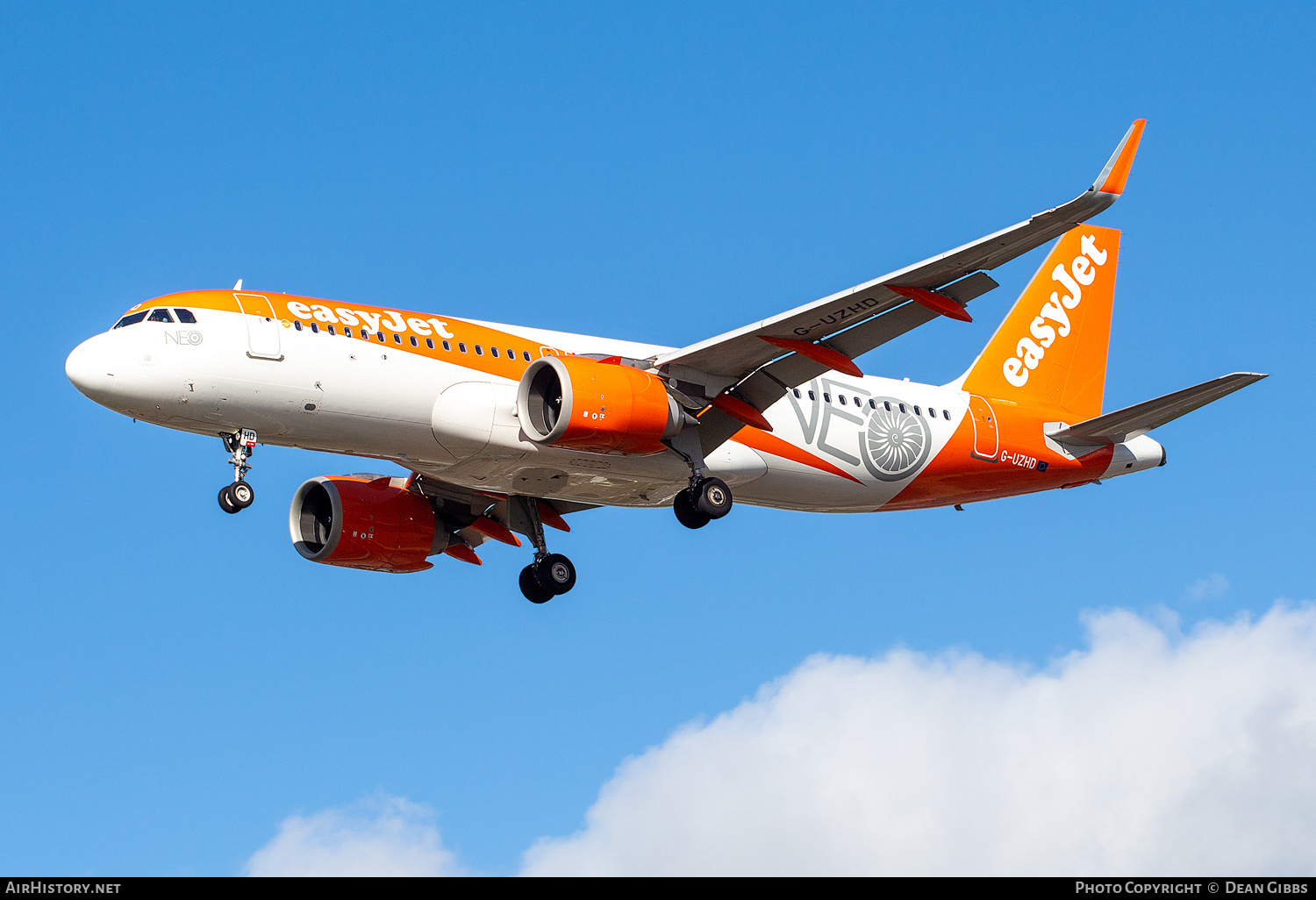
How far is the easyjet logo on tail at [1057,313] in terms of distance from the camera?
127ft

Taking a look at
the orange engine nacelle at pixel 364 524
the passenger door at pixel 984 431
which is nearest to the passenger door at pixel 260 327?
the orange engine nacelle at pixel 364 524

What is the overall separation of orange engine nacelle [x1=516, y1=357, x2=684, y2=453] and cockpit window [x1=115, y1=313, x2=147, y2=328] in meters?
6.93

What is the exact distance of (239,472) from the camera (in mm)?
28078

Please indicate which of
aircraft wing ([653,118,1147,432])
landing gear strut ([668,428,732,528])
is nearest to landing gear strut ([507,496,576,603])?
landing gear strut ([668,428,732,528])

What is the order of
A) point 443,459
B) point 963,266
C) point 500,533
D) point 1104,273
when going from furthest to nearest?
point 1104,273 < point 500,533 < point 443,459 < point 963,266

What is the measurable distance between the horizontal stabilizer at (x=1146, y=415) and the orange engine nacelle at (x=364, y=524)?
14.9 metres

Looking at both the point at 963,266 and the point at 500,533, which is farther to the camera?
the point at 500,533

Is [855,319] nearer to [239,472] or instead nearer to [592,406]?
[592,406]

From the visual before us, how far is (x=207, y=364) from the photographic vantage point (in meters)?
27.5

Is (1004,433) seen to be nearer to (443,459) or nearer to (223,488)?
(443,459)
